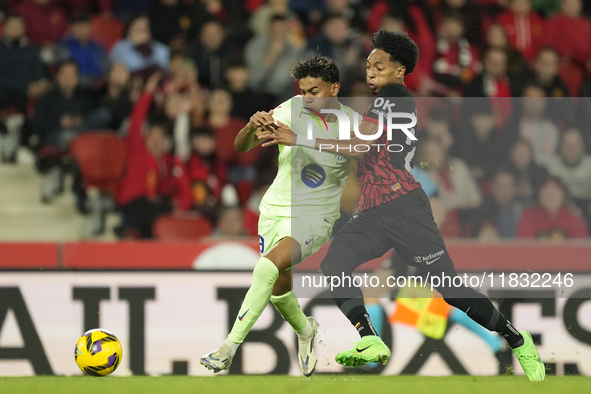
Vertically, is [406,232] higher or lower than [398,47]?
lower

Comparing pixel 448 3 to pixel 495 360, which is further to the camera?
pixel 448 3

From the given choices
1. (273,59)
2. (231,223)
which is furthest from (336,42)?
(231,223)

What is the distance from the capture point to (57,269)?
22.5 ft

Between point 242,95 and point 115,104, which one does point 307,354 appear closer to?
point 242,95

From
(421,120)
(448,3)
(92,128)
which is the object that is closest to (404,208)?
(421,120)

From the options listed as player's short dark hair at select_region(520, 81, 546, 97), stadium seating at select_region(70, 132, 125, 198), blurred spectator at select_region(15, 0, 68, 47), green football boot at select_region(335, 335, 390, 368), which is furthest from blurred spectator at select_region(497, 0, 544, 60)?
green football boot at select_region(335, 335, 390, 368)

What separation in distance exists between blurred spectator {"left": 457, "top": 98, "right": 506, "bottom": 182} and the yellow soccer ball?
9.91ft

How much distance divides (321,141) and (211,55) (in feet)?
13.0

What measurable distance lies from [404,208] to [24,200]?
191 inches

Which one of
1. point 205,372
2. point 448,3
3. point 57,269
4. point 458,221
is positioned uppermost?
point 448,3

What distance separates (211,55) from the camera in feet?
28.9

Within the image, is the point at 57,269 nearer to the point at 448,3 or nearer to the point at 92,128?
the point at 92,128

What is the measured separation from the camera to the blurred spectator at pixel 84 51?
8805mm

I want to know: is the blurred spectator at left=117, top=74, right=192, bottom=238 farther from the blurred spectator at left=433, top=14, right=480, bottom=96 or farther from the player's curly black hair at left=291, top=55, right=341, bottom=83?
the blurred spectator at left=433, top=14, right=480, bottom=96
